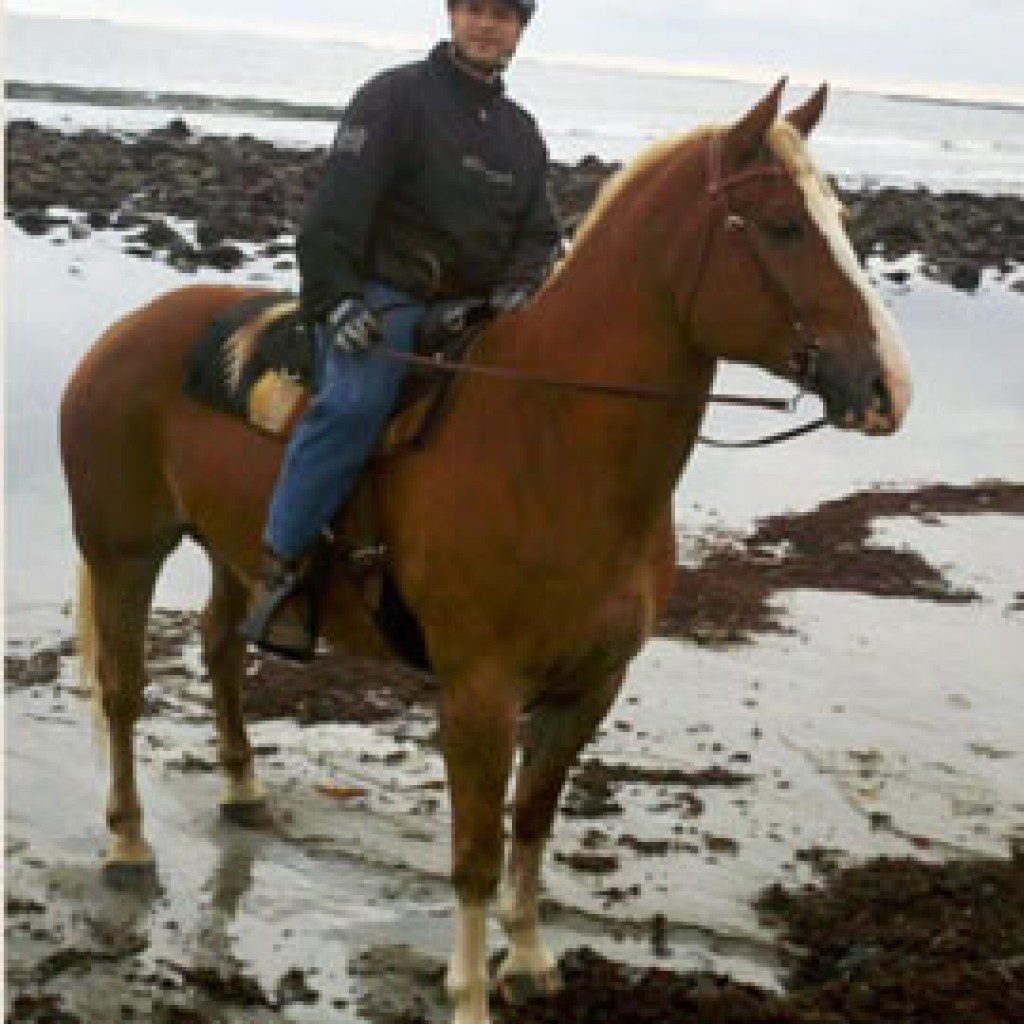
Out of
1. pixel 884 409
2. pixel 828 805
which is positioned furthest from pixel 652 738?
pixel 884 409

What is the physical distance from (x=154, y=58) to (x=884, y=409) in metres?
144

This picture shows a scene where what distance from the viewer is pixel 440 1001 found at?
16.5ft

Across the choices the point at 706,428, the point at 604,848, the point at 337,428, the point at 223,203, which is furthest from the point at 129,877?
the point at 223,203

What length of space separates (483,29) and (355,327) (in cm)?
105

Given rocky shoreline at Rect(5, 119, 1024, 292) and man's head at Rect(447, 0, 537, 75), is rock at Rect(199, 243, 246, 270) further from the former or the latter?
man's head at Rect(447, 0, 537, 75)

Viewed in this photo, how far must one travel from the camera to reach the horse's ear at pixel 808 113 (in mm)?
4199

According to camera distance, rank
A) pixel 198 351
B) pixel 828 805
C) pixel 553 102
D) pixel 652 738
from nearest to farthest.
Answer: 1. pixel 198 351
2. pixel 828 805
3. pixel 652 738
4. pixel 553 102

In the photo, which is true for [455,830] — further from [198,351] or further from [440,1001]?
[198,351]

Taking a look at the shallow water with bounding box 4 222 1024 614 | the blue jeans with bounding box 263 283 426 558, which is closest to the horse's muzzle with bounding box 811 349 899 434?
the blue jeans with bounding box 263 283 426 558

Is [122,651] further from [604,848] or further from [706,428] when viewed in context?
[706,428]

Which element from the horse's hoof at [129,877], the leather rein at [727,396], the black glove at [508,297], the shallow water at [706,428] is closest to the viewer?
the leather rein at [727,396]

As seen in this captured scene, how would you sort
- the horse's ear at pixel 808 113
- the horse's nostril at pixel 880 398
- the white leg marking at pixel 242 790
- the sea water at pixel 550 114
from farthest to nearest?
1. the sea water at pixel 550 114
2. the white leg marking at pixel 242 790
3. the horse's ear at pixel 808 113
4. the horse's nostril at pixel 880 398

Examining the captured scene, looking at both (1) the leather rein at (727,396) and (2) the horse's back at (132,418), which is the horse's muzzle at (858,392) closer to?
(1) the leather rein at (727,396)

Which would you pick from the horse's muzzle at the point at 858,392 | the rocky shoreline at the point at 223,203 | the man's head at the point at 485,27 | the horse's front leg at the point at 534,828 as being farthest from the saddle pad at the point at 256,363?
the rocky shoreline at the point at 223,203
